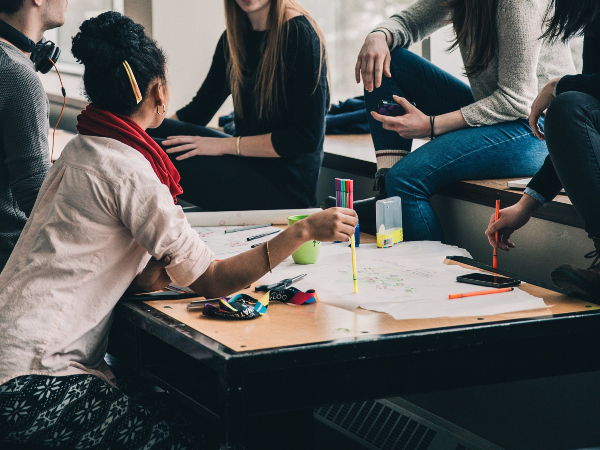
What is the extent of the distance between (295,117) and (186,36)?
1.54 meters

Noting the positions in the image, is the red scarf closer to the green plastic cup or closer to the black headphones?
the green plastic cup

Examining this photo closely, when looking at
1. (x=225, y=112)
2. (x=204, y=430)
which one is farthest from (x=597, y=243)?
(x=225, y=112)

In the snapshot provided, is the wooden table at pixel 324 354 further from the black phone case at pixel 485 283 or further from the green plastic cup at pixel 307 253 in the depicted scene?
the green plastic cup at pixel 307 253

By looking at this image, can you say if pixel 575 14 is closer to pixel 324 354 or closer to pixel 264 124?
pixel 324 354

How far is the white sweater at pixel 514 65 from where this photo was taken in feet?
5.48

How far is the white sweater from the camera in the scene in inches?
65.7

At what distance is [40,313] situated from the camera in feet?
3.50

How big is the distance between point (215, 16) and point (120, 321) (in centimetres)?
251

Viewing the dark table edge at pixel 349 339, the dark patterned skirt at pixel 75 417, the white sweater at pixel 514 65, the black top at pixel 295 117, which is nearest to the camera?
the dark table edge at pixel 349 339

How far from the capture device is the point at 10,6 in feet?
5.13

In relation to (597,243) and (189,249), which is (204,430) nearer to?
(189,249)

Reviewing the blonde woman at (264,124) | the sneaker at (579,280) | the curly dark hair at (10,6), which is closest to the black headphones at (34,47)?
the curly dark hair at (10,6)

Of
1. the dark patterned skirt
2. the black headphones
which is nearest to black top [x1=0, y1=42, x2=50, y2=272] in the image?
the black headphones

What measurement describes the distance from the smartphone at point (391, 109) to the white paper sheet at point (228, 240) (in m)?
0.43
